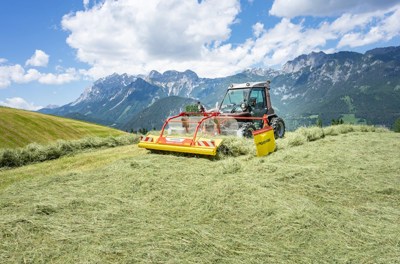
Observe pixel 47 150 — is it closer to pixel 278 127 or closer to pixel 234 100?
pixel 234 100

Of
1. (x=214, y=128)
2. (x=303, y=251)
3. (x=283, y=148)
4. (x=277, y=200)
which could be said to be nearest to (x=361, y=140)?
(x=283, y=148)

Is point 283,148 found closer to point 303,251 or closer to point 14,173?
point 303,251

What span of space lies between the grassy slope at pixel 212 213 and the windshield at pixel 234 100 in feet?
18.5

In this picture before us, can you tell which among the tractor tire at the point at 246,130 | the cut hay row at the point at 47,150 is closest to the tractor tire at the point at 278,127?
the tractor tire at the point at 246,130

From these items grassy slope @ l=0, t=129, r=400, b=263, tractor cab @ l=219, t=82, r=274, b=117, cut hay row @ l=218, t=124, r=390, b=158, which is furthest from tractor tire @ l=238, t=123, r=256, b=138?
grassy slope @ l=0, t=129, r=400, b=263

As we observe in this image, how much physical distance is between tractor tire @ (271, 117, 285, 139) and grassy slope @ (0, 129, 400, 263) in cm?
493

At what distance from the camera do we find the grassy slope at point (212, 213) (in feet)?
13.6

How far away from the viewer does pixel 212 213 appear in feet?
17.8

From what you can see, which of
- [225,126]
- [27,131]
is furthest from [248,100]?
[27,131]

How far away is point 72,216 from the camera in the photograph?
528 cm

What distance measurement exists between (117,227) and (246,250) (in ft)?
6.57

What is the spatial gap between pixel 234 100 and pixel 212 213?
9.55 metres

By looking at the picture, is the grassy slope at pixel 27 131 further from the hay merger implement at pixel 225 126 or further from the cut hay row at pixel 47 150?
the hay merger implement at pixel 225 126

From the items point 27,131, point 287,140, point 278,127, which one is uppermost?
point 27,131
